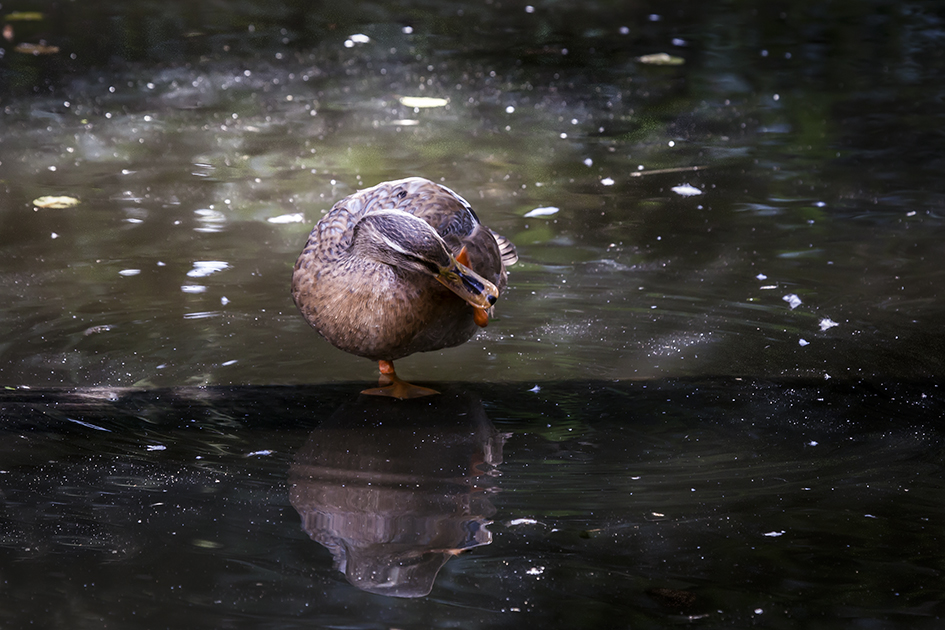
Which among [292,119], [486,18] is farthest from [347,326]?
[486,18]

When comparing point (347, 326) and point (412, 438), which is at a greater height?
point (347, 326)

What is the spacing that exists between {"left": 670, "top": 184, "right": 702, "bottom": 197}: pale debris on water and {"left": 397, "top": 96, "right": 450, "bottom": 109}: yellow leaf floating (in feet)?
7.46

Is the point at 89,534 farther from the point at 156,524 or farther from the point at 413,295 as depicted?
the point at 413,295

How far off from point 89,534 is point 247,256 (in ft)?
7.96

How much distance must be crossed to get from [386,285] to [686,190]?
296 centimetres

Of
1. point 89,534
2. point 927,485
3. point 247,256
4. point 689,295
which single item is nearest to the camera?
point 89,534

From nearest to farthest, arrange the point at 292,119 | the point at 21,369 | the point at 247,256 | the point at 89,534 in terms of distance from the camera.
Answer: the point at 89,534 < the point at 21,369 < the point at 247,256 < the point at 292,119

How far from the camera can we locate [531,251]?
5.48 metres

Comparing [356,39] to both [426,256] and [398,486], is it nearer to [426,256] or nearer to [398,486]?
[426,256]

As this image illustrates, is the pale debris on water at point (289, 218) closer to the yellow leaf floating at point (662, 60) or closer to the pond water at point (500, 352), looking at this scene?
the pond water at point (500, 352)

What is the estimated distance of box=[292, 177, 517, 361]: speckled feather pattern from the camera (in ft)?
12.9

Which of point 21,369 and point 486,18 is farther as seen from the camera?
point 486,18

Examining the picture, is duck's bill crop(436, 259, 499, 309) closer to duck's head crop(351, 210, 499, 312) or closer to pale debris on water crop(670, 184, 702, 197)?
duck's head crop(351, 210, 499, 312)

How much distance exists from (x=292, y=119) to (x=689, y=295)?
373 cm
